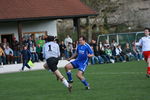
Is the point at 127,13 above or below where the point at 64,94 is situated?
above

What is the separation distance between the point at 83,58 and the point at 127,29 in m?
38.2

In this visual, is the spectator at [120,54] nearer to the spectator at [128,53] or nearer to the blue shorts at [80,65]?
the spectator at [128,53]

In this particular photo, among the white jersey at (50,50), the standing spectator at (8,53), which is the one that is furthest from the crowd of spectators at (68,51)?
the white jersey at (50,50)

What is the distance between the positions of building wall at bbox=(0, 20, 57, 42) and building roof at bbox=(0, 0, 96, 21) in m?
1.52

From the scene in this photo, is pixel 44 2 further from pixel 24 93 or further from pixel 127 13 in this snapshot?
pixel 24 93

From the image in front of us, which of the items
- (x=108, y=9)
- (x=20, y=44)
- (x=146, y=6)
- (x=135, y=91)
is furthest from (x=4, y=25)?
(x=135, y=91)

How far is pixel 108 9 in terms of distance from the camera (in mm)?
53594

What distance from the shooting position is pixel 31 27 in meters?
40.3

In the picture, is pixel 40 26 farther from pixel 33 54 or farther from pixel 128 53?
pixel 128 53

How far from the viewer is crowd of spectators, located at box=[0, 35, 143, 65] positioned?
3528cm

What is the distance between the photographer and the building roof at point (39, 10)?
122ft

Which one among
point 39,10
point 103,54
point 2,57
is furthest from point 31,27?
point 103,54

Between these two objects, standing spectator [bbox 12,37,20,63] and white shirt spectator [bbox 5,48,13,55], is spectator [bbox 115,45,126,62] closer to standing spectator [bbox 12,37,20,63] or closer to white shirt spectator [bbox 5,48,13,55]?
standing spectator [bbox 12,37,20,63]

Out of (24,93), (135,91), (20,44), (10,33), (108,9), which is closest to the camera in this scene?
(135,91)
